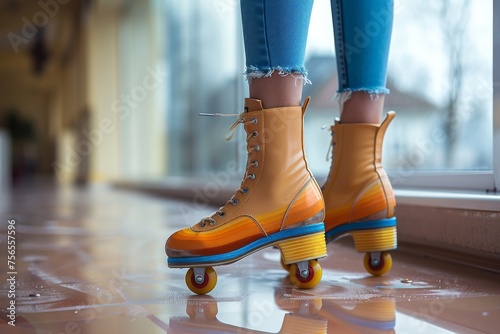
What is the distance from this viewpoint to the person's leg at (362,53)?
112 centimetres

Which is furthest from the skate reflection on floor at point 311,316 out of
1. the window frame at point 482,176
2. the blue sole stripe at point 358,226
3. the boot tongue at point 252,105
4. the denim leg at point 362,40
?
the window frame at point 482,176

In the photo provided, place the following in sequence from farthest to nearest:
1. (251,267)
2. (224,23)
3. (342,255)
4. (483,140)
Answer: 1. (224,23)
2. (483,140)
3. (342,255)
4. (251,267)

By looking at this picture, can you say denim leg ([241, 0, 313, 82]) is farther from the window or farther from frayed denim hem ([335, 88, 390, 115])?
the window

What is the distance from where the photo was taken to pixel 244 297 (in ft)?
3.15

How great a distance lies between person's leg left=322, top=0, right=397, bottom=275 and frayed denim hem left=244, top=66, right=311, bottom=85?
180 mm

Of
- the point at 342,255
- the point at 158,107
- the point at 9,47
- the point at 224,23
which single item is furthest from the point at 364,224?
the point at 9,47

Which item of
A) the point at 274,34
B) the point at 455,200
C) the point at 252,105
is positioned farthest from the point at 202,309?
the point at 455,200

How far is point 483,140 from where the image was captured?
229 centimetres

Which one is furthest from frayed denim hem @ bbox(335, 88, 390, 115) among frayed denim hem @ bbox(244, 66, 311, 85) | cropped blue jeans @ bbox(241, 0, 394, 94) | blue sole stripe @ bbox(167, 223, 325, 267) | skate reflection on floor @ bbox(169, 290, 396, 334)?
skate reflection on floor @ bbox(169, 290, 396, 334)

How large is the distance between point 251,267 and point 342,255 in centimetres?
31

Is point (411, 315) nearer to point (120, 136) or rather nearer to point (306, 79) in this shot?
point (306, 79)

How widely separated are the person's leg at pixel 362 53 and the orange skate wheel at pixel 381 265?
0.84 feet

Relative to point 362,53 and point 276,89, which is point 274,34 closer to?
point 276,89

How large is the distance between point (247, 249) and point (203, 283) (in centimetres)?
9
